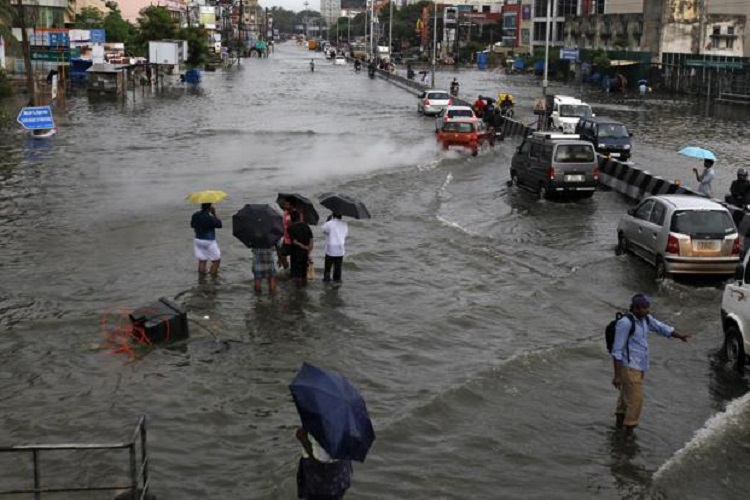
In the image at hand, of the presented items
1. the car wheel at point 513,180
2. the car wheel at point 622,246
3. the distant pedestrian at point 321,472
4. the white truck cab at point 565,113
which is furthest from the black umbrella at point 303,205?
the white truck cab at point 565,113

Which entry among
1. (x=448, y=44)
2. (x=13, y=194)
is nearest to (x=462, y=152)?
(x=13, y=194)

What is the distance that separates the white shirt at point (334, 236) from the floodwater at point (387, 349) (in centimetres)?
71

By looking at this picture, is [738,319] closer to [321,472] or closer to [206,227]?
[321,472]

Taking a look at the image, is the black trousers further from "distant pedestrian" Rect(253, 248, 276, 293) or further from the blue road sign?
the blue road sign

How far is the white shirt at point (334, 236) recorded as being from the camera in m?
16.1

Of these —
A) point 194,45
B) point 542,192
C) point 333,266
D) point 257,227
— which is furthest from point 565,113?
point 194,45

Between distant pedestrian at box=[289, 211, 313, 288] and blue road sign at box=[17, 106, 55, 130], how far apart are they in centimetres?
2576

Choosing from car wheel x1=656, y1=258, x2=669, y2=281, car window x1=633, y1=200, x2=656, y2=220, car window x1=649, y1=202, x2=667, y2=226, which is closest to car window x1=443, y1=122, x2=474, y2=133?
car window x1=633, y1=200, x2=656, y2=220

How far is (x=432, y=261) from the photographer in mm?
19062

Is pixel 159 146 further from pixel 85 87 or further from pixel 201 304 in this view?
pixel 85 87

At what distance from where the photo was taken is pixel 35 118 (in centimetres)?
3869

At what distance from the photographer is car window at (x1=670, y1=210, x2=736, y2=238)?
1664cm

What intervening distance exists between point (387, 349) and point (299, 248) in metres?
3.39

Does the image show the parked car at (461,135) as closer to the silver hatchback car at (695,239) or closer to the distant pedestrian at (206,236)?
the silver hatchback car at (695,239)
